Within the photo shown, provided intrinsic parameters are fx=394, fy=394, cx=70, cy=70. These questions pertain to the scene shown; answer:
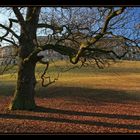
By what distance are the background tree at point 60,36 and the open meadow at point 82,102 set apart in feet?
1.11

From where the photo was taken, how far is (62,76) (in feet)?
36.4

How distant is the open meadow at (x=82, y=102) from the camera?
8.71 meters

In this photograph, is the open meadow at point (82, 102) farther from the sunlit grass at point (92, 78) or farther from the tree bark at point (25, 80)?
the tree bark at point (25, 80)

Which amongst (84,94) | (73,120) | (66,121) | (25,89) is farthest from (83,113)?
(84,94)

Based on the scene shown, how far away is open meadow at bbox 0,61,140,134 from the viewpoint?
8711 millimetres

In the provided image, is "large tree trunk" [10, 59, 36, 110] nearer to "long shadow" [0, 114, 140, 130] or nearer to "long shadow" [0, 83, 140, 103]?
"long shadow" [0, 83, 140, 103]

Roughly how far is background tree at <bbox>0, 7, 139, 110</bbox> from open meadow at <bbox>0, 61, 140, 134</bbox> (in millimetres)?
338

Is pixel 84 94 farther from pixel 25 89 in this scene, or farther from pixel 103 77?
pixel 25 89

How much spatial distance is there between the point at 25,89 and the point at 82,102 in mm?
1941

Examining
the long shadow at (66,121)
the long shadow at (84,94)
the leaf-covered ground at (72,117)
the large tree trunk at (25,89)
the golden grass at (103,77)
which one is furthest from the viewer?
the long shadow at (84,94)

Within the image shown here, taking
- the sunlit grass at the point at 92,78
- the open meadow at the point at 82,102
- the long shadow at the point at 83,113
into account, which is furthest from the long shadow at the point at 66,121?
the sunlit grass at the point at 92,78

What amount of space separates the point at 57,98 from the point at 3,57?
221 centimetres

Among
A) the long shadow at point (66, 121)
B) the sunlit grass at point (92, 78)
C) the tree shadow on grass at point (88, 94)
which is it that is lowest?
the long shadow at point (66, 121)

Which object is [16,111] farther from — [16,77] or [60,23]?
[60,23]
